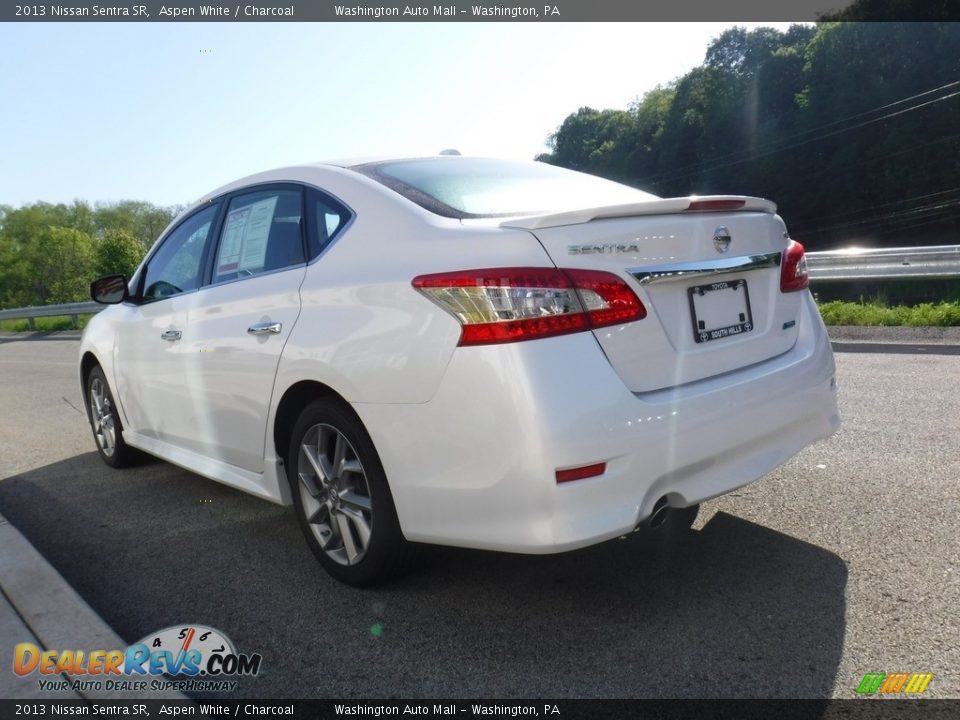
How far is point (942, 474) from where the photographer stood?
3.87 metres

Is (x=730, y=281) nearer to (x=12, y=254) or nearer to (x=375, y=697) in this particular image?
(x=375, y=697)

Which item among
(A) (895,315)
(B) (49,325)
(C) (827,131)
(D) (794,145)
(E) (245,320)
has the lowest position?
(B) (49,325)

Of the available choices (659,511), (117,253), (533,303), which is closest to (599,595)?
(659,511)

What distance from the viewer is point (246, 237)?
3.82m

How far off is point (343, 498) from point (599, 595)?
1.01m

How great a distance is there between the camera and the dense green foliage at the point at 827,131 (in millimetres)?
43938

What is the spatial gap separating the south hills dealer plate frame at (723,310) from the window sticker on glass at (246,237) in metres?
1.90

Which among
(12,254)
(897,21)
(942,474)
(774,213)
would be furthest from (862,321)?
(12,254)

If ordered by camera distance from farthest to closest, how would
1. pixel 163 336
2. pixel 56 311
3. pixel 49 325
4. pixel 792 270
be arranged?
pixel 49 325 < pixel 56 311 < pixel 163 336 < pixel 792 270

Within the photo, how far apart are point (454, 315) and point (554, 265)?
346 mm

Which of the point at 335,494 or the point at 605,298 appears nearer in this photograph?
the point at 605,298

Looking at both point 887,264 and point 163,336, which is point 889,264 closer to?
point 887,264

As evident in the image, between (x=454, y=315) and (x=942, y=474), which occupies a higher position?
(x=454, y=315)

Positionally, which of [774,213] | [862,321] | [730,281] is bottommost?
[862,321]
